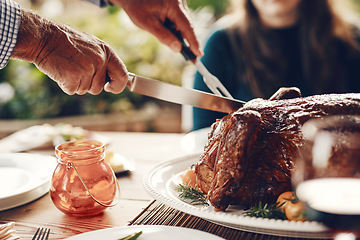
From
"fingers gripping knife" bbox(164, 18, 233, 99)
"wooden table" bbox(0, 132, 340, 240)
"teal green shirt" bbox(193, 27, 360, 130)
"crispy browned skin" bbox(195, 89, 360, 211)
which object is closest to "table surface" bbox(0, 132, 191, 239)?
"wooden table" bbox(0, 132, 340, 240)

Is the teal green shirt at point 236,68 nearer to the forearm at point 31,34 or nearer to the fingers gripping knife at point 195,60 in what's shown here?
the fingers gripping knife at point 195,60

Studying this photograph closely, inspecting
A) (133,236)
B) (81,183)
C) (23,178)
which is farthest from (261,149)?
(23,178)

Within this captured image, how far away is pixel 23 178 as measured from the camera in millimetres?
1384

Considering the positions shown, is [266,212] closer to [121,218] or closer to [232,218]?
[232,218]

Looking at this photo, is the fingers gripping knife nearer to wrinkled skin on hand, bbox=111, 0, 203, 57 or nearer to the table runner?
wrinkled skin on hand, bbox=111, 0, 203, 57

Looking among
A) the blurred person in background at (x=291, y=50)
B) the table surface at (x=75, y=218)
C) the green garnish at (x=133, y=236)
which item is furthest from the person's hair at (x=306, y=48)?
the green garnish at (x=133, y=236)

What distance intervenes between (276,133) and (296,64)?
1.90m

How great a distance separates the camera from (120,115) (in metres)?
4.72

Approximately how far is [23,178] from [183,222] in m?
0.69

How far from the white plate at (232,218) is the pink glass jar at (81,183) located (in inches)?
5.4

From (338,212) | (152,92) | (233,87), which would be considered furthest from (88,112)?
(338,212)

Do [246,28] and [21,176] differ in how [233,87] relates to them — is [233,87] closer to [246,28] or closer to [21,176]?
[246,28]

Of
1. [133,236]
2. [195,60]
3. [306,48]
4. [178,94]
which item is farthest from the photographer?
[306,48]

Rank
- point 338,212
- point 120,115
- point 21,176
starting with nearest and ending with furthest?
point 338,212, point 21,176, point 120,115
